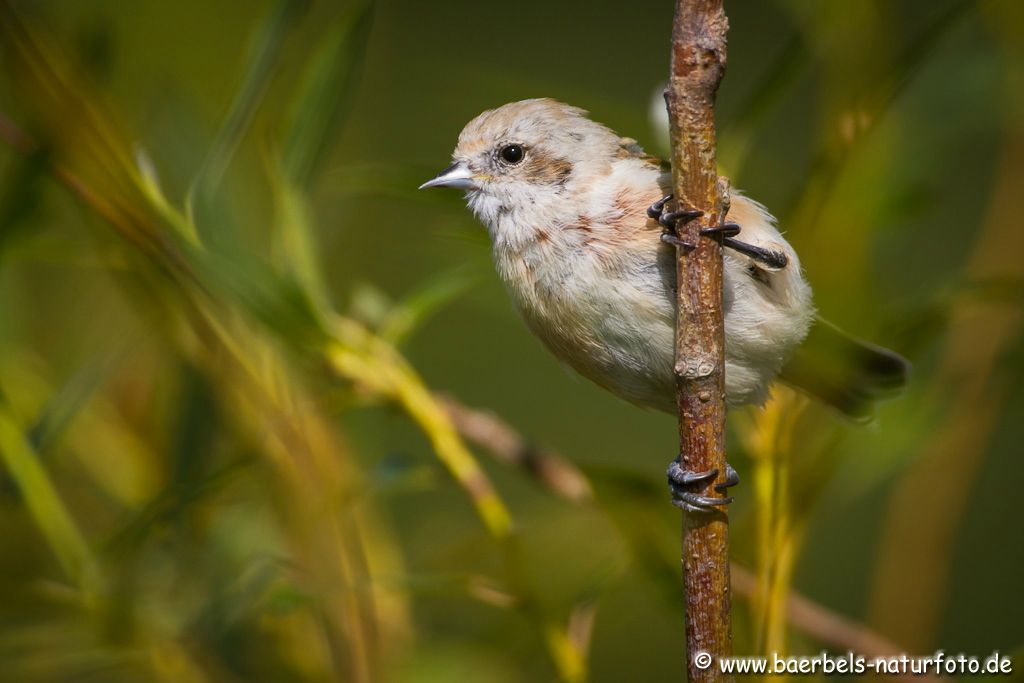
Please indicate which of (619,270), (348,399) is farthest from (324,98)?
(619,270)

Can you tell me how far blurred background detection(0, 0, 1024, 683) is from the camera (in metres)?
1.73

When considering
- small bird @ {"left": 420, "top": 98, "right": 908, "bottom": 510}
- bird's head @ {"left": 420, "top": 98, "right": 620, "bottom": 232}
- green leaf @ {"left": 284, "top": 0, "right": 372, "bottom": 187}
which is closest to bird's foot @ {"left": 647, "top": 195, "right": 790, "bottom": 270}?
small bird @ {"left": 420, "top": 98, "right": 908, "bottom": 510}

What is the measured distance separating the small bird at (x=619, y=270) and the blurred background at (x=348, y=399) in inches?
4.3

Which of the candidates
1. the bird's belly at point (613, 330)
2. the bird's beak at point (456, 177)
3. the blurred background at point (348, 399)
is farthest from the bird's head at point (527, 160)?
the bird's belly at point (613, 330)

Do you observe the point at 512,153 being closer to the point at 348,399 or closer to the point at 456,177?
the point at 456,177

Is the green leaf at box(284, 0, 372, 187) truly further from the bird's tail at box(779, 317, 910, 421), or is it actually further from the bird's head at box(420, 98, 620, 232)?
the bird's tail at box(779, 317, 910, 421)

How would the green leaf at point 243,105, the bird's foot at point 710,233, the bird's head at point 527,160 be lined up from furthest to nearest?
the bird's head at point 527,160
the green leaf at point 243,105
the bird's foot at point 710,233

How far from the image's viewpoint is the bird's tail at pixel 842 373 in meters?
2.37

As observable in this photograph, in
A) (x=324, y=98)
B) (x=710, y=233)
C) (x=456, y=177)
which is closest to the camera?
(x=710, y=233)

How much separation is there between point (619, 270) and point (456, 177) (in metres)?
0.51

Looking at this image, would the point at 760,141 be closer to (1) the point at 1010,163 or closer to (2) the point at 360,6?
(1) the point at 1010,163

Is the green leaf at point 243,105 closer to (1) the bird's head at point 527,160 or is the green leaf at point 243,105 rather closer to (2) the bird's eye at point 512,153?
(1) the bird's head at point 527,160

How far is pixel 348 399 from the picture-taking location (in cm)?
189

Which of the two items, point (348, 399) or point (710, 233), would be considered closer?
point (710, 233)
